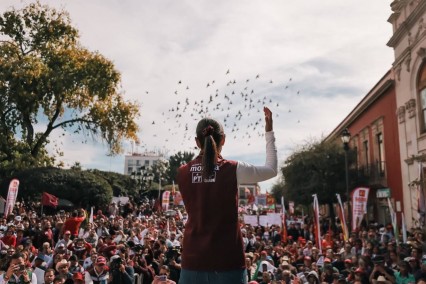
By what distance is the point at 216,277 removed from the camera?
2.38 metres

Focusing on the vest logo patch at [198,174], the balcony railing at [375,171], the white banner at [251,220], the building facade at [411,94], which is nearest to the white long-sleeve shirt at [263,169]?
the vest logo patch at [198,174]

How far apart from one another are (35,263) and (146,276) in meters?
2.56

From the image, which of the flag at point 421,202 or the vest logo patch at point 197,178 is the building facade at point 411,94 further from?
the vest logo patch at point 197,178

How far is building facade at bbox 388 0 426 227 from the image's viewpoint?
67.4 feet

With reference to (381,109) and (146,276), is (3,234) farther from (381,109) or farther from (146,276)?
(381,109)

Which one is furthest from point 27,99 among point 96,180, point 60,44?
point 96,180

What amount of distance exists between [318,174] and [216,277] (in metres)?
28.3

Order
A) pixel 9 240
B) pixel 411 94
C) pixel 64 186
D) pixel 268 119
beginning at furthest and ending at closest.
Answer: pixel 64 186
pixel 411 94
pixel 9 240
pixel 268 119

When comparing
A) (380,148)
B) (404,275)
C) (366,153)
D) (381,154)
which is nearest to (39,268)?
(404,275)

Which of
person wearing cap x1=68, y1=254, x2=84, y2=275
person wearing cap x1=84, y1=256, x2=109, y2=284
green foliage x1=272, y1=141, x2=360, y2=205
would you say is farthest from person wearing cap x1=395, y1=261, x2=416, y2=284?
green foliage x1=272, y1=141, x2=360, y2=205

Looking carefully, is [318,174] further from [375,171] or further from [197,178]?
[197,178]

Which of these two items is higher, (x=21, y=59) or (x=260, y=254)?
(x=21, y=59)

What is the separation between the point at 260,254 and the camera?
12586 millimetres

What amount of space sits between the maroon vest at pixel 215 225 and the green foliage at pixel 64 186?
86.8 feet
